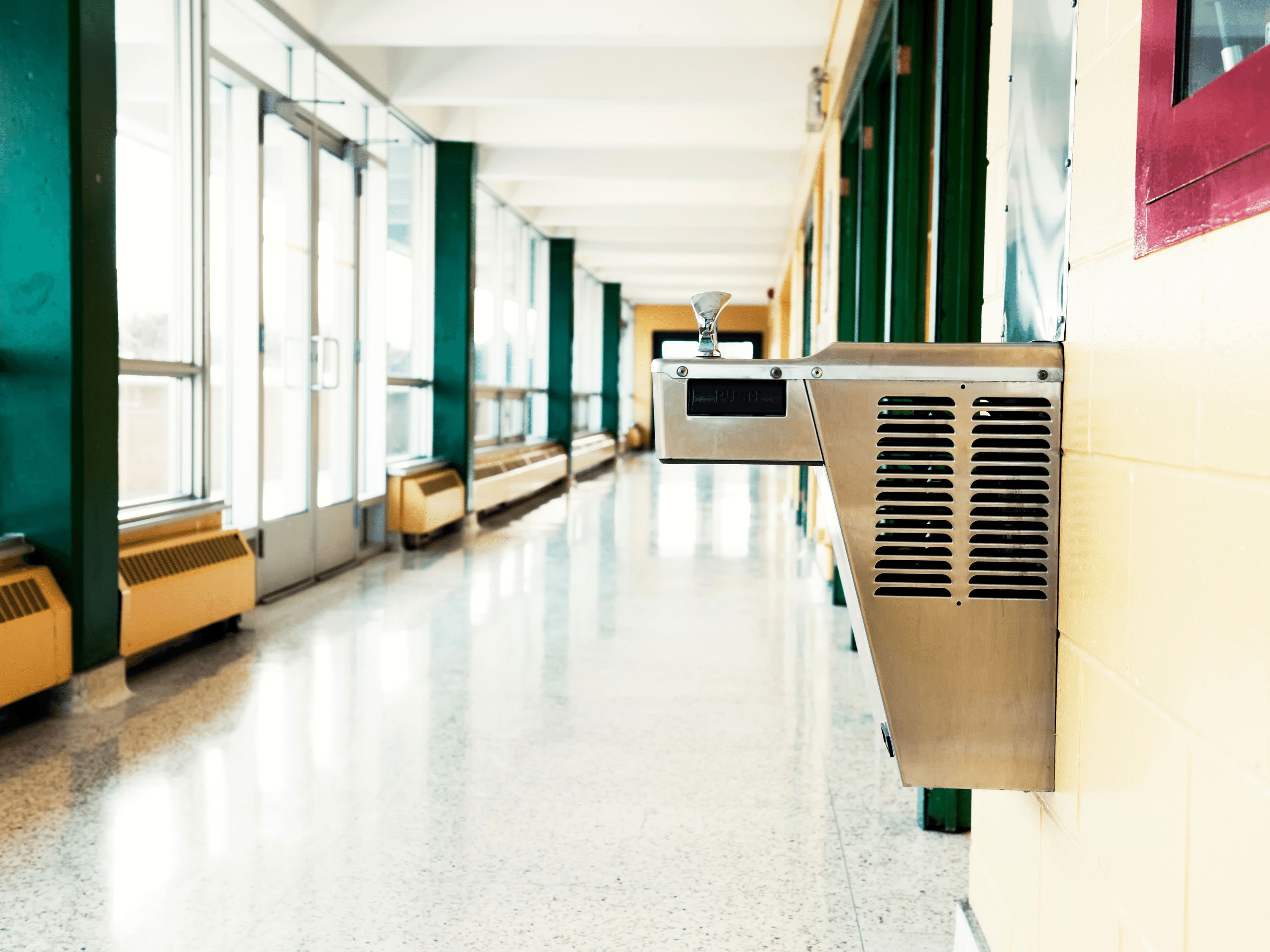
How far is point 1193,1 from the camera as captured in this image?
959 millimetres

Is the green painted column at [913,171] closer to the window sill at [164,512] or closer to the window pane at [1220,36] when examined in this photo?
the window pane at [1220,36]

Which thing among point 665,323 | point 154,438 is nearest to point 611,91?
point 154,438

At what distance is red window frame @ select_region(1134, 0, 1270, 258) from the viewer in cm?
84

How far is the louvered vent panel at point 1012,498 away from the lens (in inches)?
53.5

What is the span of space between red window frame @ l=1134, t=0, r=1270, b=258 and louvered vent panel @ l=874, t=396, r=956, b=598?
1.14 feet

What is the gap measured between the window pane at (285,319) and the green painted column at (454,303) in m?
2.27

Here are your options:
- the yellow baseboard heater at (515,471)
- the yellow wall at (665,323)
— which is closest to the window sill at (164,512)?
the yellow baseboard heater at (515,471)

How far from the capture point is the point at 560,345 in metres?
13.4

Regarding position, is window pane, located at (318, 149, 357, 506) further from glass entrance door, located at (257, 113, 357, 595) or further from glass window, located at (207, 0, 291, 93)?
glass window, located at (207, 0, 291, 93)

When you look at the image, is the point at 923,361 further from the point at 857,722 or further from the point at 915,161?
the point at 915,161

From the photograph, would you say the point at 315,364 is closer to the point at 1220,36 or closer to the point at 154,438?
the point at 154,438

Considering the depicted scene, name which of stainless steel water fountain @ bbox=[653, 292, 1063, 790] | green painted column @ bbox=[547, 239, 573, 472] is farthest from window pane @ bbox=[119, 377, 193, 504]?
green painted column @ bbox=[547, 239, 573, 472]

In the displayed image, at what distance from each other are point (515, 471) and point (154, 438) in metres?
5.83

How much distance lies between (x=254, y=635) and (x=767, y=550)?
3.66 meters
